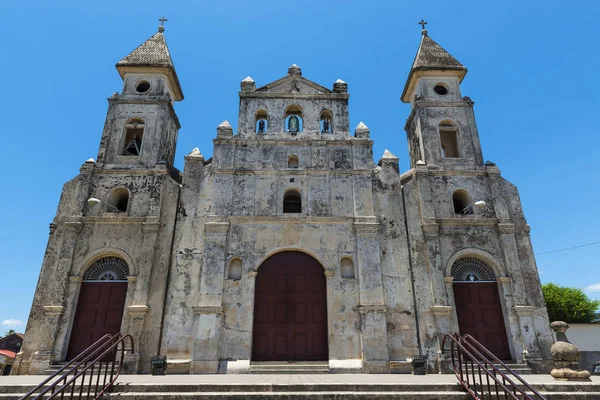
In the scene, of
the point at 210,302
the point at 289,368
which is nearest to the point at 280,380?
the point at 289,368

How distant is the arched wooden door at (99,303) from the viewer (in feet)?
46.3

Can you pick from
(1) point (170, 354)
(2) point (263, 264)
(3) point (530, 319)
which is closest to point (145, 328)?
(1) point (170, 354)

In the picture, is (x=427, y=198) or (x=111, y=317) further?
(x=427, y=198)

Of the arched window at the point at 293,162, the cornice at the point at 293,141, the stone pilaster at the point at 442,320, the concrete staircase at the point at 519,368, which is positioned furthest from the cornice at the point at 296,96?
the concrete staircase at the point at 519,368

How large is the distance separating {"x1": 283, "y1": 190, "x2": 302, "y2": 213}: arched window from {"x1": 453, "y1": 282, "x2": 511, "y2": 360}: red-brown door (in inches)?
262

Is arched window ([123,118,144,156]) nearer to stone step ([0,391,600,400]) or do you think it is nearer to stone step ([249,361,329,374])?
stone step ([249,361,329,374])

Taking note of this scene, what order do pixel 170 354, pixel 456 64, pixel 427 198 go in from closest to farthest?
1. pixel 170 354
2. pixel 427 198
3. pixel 456 64

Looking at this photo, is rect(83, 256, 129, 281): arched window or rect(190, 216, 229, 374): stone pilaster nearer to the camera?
rect(190, 216, 229, 374): stone pilaster

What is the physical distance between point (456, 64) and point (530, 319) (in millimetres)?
11880

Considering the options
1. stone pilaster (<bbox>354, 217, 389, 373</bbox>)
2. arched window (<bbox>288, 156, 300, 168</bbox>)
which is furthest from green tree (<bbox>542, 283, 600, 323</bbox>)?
arched window (<bbox>288, 156, 300, 168</bbox>)

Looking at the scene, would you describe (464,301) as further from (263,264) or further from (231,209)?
(231,209)

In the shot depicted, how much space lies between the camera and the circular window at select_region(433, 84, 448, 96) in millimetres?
19269

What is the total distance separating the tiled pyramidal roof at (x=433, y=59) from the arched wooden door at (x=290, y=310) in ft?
36.0

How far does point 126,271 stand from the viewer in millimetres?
15031
